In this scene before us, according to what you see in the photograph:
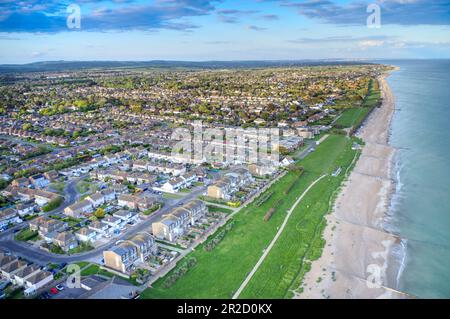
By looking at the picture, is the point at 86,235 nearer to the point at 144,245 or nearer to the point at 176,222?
the point at 144,245

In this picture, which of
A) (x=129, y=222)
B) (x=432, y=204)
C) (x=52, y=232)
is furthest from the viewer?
(x=432, y=204)

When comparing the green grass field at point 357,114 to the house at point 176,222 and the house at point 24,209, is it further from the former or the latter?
the house at point 24,209

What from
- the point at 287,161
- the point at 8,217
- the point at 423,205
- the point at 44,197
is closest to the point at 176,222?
the point at 8,217

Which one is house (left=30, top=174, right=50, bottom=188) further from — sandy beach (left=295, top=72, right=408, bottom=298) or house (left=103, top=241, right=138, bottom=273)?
sandy beach (left=295, top=72, right=408, bottom=298)
